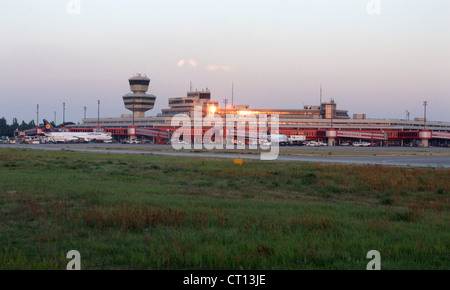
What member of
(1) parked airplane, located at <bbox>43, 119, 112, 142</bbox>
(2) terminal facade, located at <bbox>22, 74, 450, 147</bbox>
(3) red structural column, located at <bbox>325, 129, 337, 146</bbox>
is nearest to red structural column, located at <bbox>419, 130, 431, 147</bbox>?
(2) terminal facade, located at <bbox>22, 74, 450, 147</bbox>

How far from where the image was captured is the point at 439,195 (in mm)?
21156

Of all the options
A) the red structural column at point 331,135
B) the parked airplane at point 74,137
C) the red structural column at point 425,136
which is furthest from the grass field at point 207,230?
the red structural column at point 425,136

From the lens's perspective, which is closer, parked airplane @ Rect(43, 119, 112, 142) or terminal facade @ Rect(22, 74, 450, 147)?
parked airplane @ Rect(43, 119, 112, 142)

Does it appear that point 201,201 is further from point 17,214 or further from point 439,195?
point 439,195

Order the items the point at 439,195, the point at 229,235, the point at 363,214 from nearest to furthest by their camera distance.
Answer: the point at 229,235, the point at 363,214, the point at 439,195

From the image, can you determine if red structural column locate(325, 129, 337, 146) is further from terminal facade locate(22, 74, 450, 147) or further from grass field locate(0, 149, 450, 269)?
grass field locate(0, 149, 450, 269)

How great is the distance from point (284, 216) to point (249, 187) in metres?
10.3

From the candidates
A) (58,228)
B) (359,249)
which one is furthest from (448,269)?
(58,228)

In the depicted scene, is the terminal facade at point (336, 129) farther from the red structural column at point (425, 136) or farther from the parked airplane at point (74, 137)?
the parked airplane at point (74, 137)

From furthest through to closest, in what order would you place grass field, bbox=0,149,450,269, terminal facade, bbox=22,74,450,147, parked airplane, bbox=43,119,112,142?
terminal facade, bbox=22,74,450,147 → parked airplane, bbox=43,119,112,142 → grass field, bbox=0,149,450,269

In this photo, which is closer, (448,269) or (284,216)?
(448,269)

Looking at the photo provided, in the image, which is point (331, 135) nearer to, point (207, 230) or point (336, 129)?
point (336, 129)

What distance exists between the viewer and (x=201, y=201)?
16.9m
